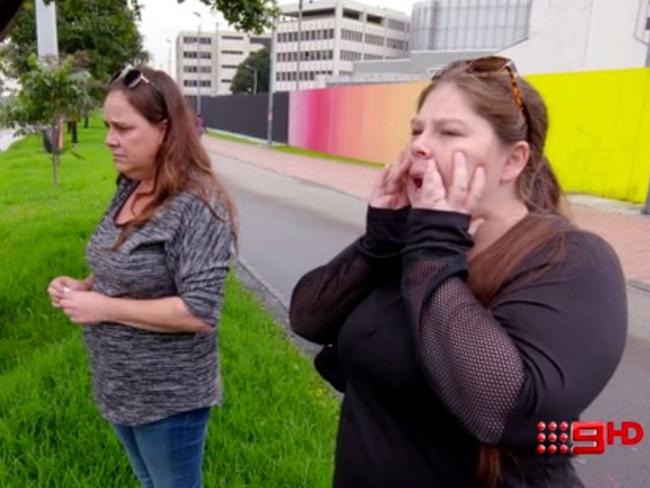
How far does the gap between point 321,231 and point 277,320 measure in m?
3.82

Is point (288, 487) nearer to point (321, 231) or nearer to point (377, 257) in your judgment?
point (377, 257)

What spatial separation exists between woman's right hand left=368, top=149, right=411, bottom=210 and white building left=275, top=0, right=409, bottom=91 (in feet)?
269

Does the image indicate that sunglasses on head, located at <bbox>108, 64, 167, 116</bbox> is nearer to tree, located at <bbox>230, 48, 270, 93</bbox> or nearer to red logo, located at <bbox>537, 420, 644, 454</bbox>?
red logo, located at <bbox>537, 420, 644, 454</bbox>

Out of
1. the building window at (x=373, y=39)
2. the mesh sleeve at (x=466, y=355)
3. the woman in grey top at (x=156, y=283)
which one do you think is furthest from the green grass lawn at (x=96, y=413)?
the building window at (x=373, y=39)

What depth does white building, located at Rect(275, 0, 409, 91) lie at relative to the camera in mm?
83938

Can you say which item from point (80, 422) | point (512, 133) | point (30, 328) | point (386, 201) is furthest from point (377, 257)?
point (30, 328)

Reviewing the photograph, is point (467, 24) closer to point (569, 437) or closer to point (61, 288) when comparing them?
point (61, 288)

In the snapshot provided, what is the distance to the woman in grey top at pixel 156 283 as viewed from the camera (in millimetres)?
1718

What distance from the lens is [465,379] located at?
1.06 metres

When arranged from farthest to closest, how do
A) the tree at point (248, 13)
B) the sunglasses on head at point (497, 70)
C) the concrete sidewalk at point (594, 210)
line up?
the concrete sidewalk at point (594, 210) → the tree at point (248, 13) → the sunglasses on head at point (497, 70)

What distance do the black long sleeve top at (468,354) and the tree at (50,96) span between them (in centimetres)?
1005

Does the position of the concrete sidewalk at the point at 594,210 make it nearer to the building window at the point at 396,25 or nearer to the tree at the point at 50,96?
the tree at the point at 50,96

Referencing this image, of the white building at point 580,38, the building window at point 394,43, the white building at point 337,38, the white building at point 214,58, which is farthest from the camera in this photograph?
the white building at point 214,58

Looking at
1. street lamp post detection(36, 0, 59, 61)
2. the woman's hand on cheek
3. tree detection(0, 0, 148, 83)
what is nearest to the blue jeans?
the woman's hand on cheek
